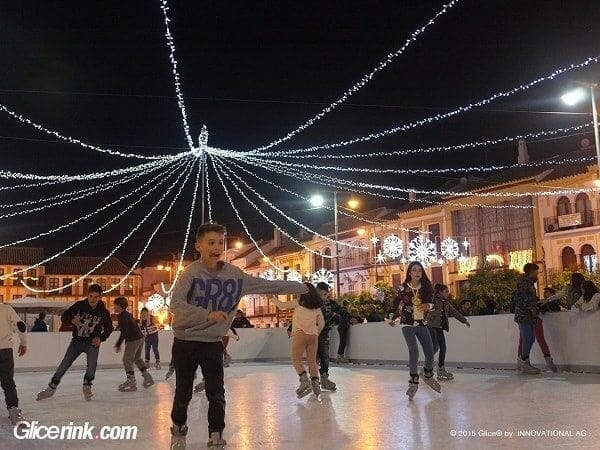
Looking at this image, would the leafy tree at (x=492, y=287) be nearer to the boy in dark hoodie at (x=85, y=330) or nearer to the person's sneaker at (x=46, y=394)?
the boy in dark hoodie at (x=85, y=330)

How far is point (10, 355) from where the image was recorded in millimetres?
7152

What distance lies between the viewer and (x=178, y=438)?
16.1ft

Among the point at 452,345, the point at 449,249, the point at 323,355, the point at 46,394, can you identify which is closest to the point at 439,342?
the point at 323,355

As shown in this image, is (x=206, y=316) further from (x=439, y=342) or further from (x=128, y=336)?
(x=439, y=342)

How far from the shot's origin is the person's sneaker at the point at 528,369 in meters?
11.4

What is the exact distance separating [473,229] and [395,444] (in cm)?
3882

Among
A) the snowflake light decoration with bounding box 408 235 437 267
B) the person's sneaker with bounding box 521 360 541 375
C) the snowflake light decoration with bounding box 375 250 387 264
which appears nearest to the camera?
the person's sneaker with bounding box 521 360 541 375

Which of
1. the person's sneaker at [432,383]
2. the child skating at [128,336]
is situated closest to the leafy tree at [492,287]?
the child skating at [128,336]

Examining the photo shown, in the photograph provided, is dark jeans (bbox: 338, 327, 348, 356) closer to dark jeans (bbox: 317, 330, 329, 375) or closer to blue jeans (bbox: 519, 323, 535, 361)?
blue jeans (bbox: 519, 323, 535, 361)

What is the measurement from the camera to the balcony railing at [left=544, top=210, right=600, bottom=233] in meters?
36.0

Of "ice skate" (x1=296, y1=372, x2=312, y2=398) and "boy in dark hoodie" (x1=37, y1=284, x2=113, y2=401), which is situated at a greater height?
"boy in dark hoodie" (x1=37, y1=284, x2=113, y2=401)

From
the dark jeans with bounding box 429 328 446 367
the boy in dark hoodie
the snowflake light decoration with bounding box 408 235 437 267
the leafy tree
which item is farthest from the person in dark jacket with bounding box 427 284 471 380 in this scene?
the snowflake light decoration with bounding box 408 235 437 267

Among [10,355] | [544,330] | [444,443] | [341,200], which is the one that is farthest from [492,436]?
[341,200]

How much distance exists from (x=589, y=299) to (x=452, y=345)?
4.07m
